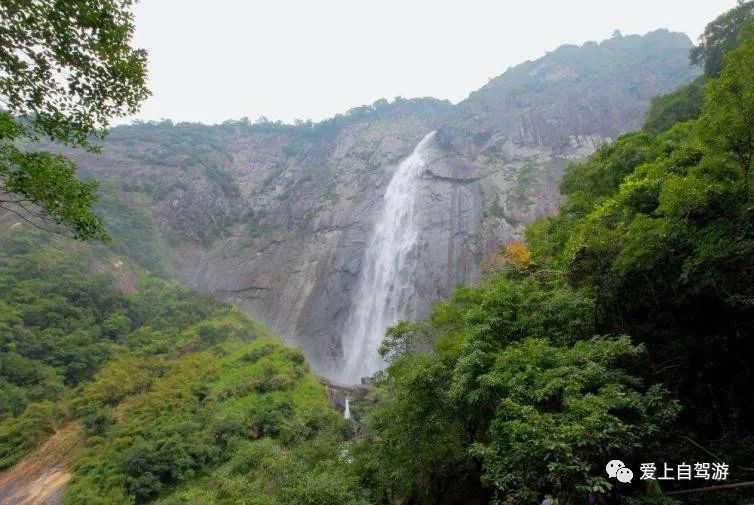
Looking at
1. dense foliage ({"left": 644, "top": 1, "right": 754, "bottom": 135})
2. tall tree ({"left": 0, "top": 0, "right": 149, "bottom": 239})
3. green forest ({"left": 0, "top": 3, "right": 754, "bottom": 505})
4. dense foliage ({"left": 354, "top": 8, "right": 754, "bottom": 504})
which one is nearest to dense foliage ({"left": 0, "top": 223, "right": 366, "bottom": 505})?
green forest ({"left": 0, "top": 3, "right": 754, "bottom": 505})

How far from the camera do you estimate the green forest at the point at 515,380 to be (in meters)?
5.13

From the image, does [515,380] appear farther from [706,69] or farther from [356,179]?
[356,179]

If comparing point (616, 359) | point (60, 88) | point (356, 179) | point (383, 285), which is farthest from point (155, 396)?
point (356, 179)

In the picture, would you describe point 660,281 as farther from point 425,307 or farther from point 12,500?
point 425,307

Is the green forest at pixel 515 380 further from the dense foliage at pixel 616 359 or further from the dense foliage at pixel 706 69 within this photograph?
the dense foliage at pixel 706 69

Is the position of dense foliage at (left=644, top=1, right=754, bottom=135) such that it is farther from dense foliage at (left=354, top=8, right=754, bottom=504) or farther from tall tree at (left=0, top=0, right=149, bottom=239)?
tall tree at (left=0, top=0, right=149, bottom=239)

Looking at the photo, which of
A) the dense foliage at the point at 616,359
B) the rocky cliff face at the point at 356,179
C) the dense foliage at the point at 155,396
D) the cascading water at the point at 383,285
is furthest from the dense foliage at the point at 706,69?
the dense foliage at the point at 155,396

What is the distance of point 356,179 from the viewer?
49.4 metres

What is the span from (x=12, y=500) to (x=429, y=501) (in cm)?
1284

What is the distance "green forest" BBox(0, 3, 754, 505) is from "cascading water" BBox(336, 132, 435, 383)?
38.3 ft

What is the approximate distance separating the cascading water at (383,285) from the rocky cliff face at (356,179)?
40.0 inches

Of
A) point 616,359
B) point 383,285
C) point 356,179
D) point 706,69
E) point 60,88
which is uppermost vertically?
point 356,179

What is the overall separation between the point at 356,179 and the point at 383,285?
1888cm

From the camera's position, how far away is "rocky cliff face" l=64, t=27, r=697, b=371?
3575 cm
